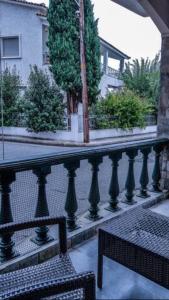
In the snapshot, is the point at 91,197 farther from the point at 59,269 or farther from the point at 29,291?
the point at 29,291

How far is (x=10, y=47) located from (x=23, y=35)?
1.04m

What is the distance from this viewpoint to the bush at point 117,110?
12.1 m

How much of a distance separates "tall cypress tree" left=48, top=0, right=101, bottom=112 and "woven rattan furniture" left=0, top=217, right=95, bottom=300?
10441 millimetres

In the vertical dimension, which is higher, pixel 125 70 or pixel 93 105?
pixel 125 70

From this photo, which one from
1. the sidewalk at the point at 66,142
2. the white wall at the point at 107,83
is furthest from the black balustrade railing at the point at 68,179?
the white wall at the point at 107,83

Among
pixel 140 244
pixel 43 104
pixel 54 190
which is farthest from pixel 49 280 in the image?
pixel 43 104

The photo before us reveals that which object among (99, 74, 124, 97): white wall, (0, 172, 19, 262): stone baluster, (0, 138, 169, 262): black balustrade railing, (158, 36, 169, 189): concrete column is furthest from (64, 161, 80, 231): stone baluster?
(99, 74, 124, 97): white wall

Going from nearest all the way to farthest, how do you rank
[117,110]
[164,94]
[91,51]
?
[164,94] → [91,51] → [117,110]

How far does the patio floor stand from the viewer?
5.27 feet

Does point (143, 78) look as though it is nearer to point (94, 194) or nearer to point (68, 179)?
point (94, 194)

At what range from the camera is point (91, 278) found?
0.96m

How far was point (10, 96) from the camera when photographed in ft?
40.5

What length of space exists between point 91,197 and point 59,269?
1.05m

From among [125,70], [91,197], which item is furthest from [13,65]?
[91,197]
